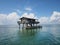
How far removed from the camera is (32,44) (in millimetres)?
10961

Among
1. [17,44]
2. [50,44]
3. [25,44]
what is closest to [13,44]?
[17,44]

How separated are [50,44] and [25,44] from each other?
2.33 metres

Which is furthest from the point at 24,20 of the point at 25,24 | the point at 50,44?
the point at 50,44

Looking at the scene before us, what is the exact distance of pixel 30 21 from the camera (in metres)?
31.5

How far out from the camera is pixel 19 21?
106 feet

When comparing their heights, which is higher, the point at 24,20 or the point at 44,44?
the point at 24,20

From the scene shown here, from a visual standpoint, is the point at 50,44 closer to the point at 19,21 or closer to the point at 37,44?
the point at 37,44

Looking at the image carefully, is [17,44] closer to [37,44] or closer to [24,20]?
[37,44]

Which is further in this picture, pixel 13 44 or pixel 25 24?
pixel 25 24

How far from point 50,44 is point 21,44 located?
2.69m

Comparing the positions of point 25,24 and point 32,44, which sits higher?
point 25,24

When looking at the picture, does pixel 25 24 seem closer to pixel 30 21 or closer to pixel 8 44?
pixel 30 21

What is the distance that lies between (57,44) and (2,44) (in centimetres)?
505

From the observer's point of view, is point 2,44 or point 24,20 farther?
point 24,20
